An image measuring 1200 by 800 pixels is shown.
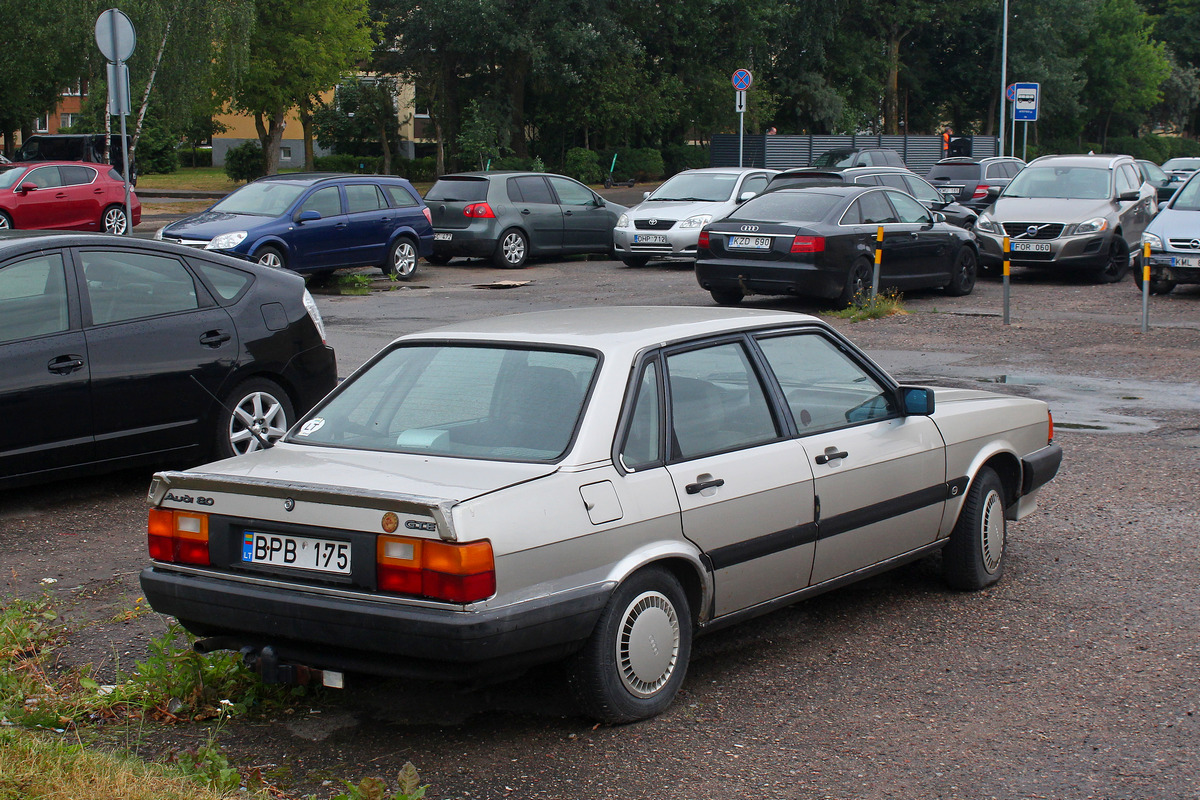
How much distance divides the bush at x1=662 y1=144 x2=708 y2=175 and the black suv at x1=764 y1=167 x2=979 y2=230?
95.3ft

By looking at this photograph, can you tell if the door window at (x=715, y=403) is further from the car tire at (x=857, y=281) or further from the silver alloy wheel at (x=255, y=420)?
the car tire at (x=857, y=281)

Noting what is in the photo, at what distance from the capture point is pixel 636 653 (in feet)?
13.9

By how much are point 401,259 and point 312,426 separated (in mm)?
16318

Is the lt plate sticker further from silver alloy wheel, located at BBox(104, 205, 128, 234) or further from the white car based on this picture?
silver alloy wheel, located at BBox(104, 205, 128, 234)

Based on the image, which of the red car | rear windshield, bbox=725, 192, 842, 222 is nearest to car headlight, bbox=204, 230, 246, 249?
rear windshield, bbox=725, 192, 842, 222

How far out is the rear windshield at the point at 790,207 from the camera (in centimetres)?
1611

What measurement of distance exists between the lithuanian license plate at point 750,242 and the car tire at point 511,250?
24.1ft

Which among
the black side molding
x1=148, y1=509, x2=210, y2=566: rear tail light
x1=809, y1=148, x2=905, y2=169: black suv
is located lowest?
the black side molding

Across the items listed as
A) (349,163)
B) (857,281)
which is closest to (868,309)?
(857,281)

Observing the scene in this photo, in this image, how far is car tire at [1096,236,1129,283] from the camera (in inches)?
783

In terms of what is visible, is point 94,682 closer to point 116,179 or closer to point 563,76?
point 116,179

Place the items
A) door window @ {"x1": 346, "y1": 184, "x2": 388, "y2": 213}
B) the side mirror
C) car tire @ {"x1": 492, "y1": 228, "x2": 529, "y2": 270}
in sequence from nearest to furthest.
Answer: the side mirror < door window @ {"x1": 346, "y1": 184, "x2": 388, "y2": 213} < car tire @ {"x1": 492, "y1": 228, "x2": 529, "y2": 270}

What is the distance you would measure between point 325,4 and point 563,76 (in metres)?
9.24

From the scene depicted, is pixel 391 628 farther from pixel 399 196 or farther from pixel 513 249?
pixel 513 249
